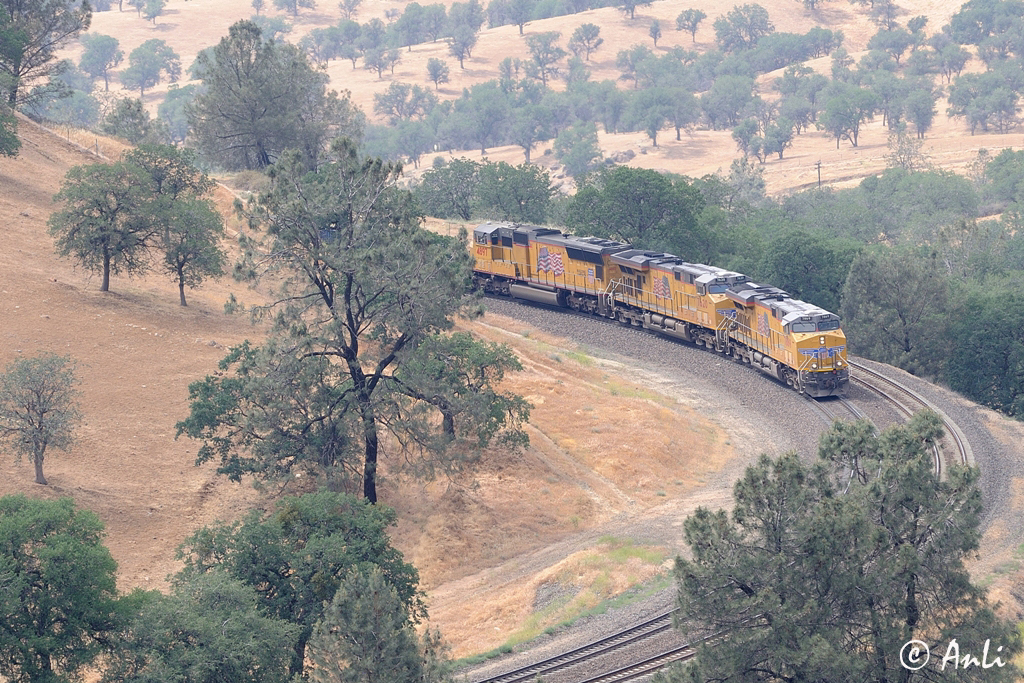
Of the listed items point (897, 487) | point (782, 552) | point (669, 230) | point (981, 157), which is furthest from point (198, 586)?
point (981, 157)

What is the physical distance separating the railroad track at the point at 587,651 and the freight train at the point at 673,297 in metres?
21.0

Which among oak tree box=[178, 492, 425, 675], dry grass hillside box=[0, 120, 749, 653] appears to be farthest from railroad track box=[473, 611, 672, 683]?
oak tree box=[178, 492, 425, 675]

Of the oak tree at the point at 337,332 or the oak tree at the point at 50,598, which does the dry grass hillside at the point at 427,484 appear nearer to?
the oak tree at the point at 337,332

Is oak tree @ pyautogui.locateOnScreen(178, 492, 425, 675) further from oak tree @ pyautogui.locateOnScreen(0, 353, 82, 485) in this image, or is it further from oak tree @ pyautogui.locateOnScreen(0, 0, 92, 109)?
oak tree @ pyautogui.locateOnScreen(0, 0, 92, 109)

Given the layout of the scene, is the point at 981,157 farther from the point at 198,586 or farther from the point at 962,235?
the point at 198,586

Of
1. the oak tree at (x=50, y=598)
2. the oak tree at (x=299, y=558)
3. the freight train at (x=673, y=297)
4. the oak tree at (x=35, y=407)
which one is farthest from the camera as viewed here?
the freight train at (x=673, y=297)

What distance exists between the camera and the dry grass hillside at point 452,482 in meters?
40.1

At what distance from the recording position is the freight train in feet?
173

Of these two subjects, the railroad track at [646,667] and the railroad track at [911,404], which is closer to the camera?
the railroad track at [646,667]

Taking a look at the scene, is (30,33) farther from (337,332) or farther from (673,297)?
(337,332)

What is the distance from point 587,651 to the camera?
33812mm

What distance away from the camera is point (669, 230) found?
78125 millimetres

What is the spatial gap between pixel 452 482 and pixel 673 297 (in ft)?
64.5

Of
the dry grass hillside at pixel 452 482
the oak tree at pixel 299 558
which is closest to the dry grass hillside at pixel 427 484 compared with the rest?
the dry grass hillside at pixel 452 482
